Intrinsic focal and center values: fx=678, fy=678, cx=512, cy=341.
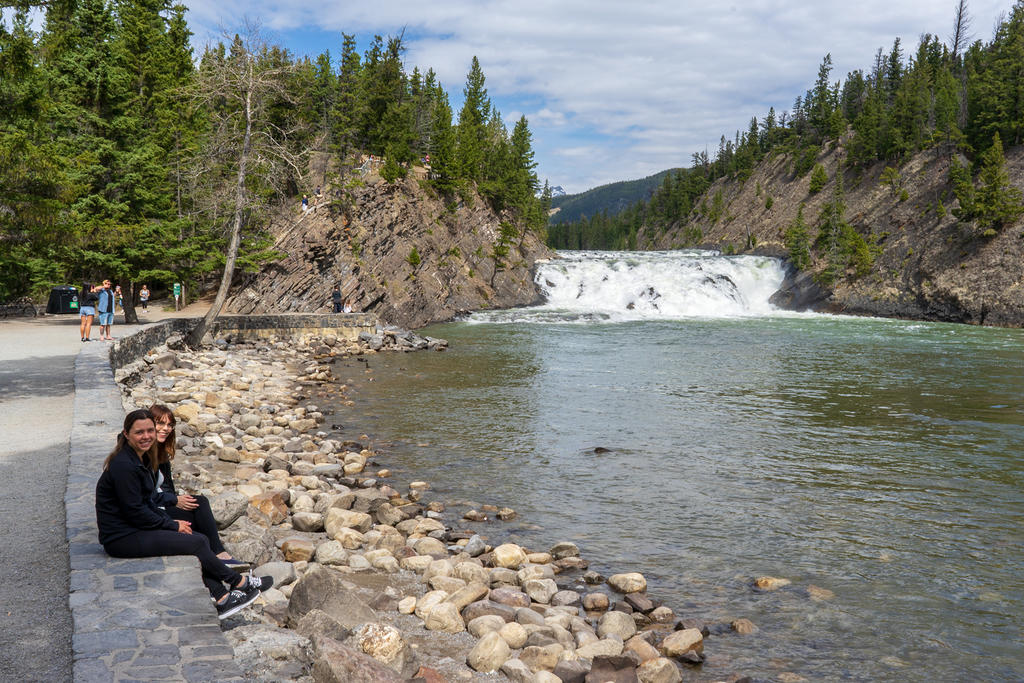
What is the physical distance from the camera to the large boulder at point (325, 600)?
671cm

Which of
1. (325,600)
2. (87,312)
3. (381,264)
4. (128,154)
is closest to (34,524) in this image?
(325,600)

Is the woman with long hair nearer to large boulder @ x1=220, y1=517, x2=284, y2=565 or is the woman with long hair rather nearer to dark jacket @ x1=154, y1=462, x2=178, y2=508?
dark jacket @ x1=154, y1=462, x2=178, y2=508

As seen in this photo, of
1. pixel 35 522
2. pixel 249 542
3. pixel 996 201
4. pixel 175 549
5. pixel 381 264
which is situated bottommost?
pixel 249 542

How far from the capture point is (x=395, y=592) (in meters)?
8.24

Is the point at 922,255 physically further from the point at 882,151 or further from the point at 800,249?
the point at 882,151

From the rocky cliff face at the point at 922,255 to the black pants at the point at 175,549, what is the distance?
57.4 metres

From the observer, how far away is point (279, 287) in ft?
145

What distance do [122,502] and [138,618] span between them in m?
1.29

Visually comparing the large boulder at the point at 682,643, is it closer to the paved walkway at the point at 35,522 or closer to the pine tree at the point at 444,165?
the paved walkway at the point at 35,522

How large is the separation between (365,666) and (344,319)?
33.6m

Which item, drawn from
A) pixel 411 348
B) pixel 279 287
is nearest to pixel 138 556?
pixel 411 348

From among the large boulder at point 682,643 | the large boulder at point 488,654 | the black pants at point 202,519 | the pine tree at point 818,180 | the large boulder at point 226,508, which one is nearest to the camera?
the black pants at point 202,519

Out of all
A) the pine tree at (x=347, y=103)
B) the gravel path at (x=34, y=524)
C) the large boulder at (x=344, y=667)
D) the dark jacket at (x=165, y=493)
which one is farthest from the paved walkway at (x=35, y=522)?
the pine tree at (x=347, y=103)

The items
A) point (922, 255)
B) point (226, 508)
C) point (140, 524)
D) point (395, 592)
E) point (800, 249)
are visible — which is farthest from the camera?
point (800, 249)
